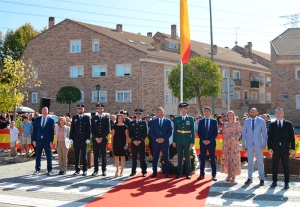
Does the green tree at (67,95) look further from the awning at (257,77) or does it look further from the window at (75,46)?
the awning at (257,77)

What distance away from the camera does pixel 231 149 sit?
11.5 m

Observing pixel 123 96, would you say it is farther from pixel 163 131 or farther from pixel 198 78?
pixel 163 131

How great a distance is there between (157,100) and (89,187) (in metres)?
33.0

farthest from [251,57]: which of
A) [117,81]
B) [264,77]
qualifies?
[117,81]

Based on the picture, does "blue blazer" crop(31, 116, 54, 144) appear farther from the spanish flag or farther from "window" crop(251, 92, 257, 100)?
"window" crop(251, 92, 257, 100)

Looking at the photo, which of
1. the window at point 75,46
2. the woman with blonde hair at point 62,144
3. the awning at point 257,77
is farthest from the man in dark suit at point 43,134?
the awning at point 257,77

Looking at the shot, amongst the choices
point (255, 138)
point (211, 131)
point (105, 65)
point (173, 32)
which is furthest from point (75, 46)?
point (255, 138)

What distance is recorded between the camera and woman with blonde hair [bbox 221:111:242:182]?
11500 millimetres

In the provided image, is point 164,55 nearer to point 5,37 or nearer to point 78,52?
point 78,52

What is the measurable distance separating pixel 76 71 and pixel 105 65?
11.8 feet

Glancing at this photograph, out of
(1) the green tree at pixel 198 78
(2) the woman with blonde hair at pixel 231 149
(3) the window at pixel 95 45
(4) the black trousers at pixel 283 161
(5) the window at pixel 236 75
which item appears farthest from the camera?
(5) the window at pixel 236 75

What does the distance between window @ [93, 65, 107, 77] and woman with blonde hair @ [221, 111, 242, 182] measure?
34.0 m

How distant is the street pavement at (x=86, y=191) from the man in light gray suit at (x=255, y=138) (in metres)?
0.52

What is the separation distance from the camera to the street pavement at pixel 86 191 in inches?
360
